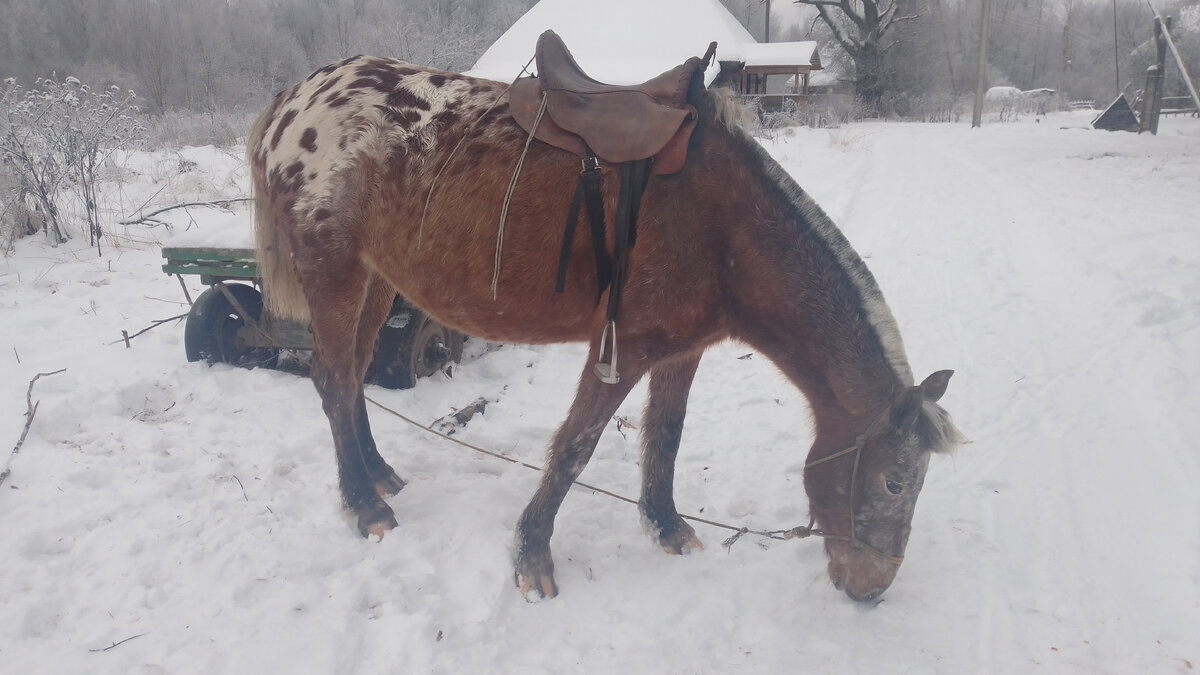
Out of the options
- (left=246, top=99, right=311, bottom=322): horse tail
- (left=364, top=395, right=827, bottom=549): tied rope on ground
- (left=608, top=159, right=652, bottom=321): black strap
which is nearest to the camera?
(left=608, top=159, right=652, bottom=321): black strap

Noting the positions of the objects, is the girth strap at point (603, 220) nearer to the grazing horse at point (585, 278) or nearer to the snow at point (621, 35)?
the grazing horse at point (585, 278)

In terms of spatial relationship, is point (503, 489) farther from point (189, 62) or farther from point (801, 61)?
point (189, 62)

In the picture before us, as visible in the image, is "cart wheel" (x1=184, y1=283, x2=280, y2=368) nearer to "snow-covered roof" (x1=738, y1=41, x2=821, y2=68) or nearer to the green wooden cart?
the green wooden cart

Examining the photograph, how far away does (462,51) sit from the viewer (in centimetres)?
2841

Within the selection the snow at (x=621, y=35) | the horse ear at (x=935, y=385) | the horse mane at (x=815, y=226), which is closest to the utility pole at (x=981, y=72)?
the snow at (x=621, y=35)

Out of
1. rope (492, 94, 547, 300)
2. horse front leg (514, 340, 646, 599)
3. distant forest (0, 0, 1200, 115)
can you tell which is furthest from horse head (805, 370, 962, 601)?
distant forest (0, 0, 1200, 115)

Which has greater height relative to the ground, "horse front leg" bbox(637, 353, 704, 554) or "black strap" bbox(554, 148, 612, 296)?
"black strap" bbox(554, 148, 612, 296)

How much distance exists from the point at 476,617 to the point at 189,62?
43.0 metres

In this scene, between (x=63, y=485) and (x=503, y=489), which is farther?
(x=503, y=489)

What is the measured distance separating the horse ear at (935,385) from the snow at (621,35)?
18572mm

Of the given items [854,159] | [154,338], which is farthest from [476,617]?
[854,159]

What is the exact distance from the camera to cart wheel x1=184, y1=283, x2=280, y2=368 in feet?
15.5

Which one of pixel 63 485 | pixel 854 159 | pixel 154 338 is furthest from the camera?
pixel 854 159

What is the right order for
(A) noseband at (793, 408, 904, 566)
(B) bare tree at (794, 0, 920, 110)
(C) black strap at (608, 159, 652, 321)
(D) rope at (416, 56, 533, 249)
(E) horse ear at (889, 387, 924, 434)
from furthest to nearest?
(B) bare tree at (794, 0, 920, 110) → (D) rope at (416, 56, 533, 249) → (C) black strap at (608, 159, 652, 321) → (A) noseband at (793, 408, 904, 566) → (E) horse ear at (889, 387, 924, 434)
